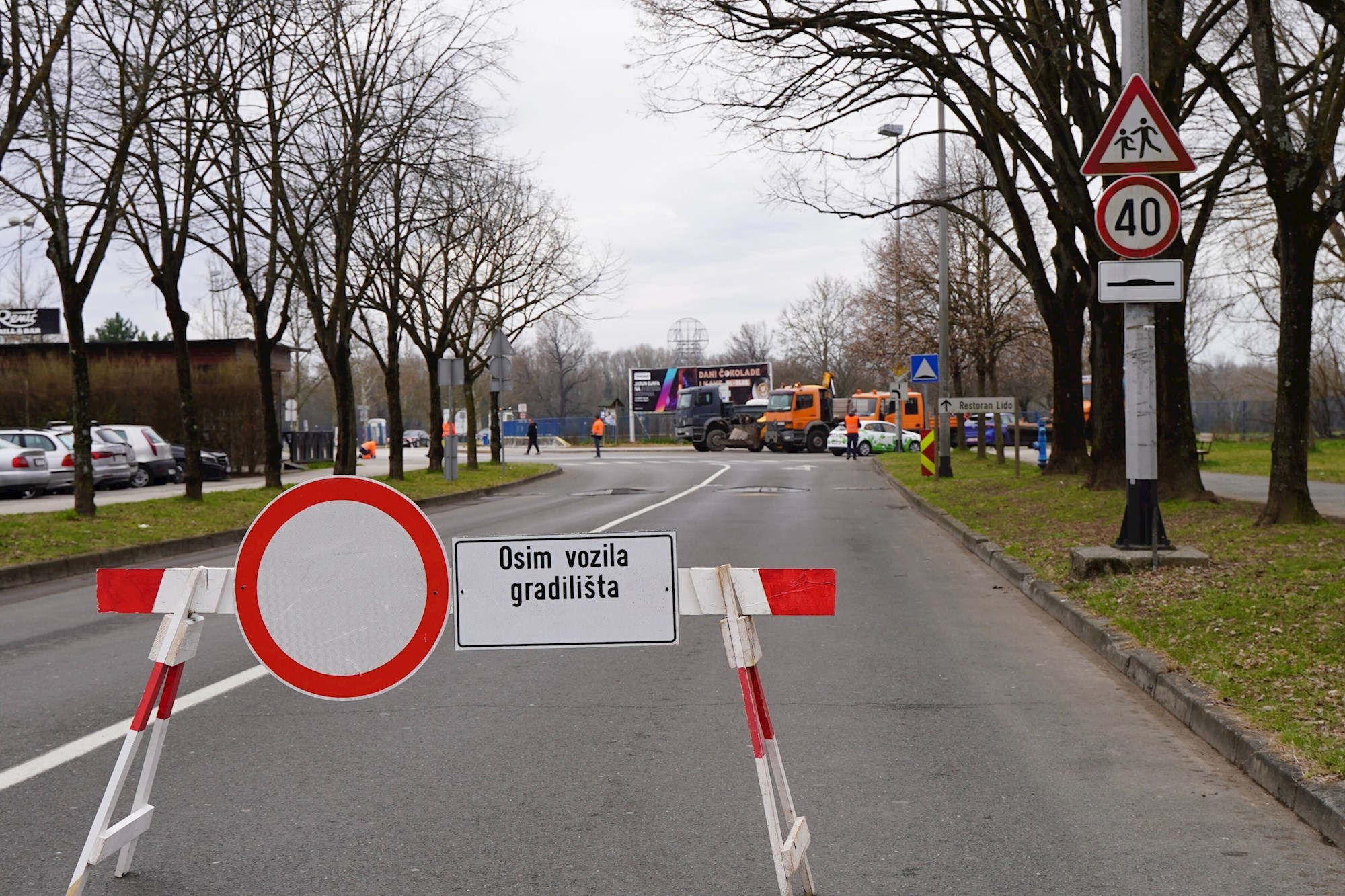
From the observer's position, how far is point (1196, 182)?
20438 millimetres

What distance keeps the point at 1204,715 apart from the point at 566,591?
3484 mm

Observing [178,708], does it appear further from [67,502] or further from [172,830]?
[67,502]

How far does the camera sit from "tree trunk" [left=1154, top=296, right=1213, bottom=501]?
1583cm

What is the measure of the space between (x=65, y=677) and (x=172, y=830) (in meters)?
3.54

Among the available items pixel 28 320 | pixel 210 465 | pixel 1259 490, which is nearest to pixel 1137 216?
pixel 1259 490

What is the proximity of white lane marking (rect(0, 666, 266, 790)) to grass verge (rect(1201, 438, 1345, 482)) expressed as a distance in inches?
803

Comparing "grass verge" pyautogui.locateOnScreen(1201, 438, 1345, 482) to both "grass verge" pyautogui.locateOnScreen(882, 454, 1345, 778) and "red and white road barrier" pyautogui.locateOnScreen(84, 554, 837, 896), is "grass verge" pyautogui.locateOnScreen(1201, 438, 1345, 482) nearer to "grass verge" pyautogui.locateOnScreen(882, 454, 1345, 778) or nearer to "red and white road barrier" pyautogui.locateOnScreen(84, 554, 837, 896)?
"grass verge" pyautogui.locateOnScreen(882, 454, 1345, 778)

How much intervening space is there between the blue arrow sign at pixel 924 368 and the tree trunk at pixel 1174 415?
→ 1242cm

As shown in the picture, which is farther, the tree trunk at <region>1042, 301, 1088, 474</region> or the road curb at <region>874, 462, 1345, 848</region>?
the tree trunk at <region>1042, 301, 1088, 474</region>

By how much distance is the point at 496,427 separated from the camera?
127ft

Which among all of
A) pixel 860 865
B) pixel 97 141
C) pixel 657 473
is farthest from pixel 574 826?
pixel 657 473

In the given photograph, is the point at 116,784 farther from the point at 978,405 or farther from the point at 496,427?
the point at 496,427

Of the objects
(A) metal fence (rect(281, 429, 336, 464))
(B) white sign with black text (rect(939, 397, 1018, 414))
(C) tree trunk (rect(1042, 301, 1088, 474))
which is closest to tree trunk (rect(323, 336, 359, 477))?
(B) white sign with black text (rect(939, 397, 1018, 414))

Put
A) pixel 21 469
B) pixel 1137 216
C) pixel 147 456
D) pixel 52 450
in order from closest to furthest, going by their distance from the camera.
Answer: pixel 1137 216 → pixel 21 469 → pixel 52 450 → pixel 147 456
